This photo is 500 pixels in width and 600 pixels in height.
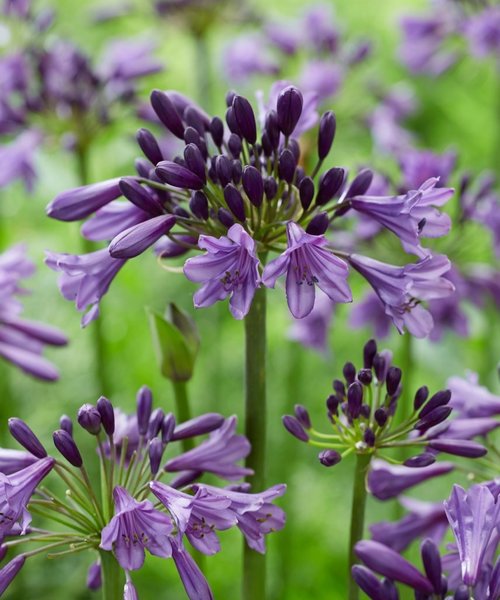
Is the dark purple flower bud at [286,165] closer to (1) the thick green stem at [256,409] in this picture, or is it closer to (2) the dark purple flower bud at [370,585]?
(1) the thick green stem at [256,409]

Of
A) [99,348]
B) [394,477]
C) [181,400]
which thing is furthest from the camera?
[99,348]

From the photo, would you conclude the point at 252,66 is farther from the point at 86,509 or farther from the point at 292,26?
the point at 86,509

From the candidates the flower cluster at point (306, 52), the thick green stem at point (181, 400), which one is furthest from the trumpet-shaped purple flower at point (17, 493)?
the flower cluster at point (306, 52)

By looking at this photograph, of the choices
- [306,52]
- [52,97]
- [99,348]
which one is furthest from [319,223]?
[306,52]

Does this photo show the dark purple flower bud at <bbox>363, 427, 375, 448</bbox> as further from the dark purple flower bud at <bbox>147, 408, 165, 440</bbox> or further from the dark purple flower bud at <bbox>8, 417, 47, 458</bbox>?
the dark purple flower bud at <bbox>8, 417, 47, 458</bbox>

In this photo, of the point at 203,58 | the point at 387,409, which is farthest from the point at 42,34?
the point at 387,409

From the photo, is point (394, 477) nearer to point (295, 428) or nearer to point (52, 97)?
point (295, 428)
